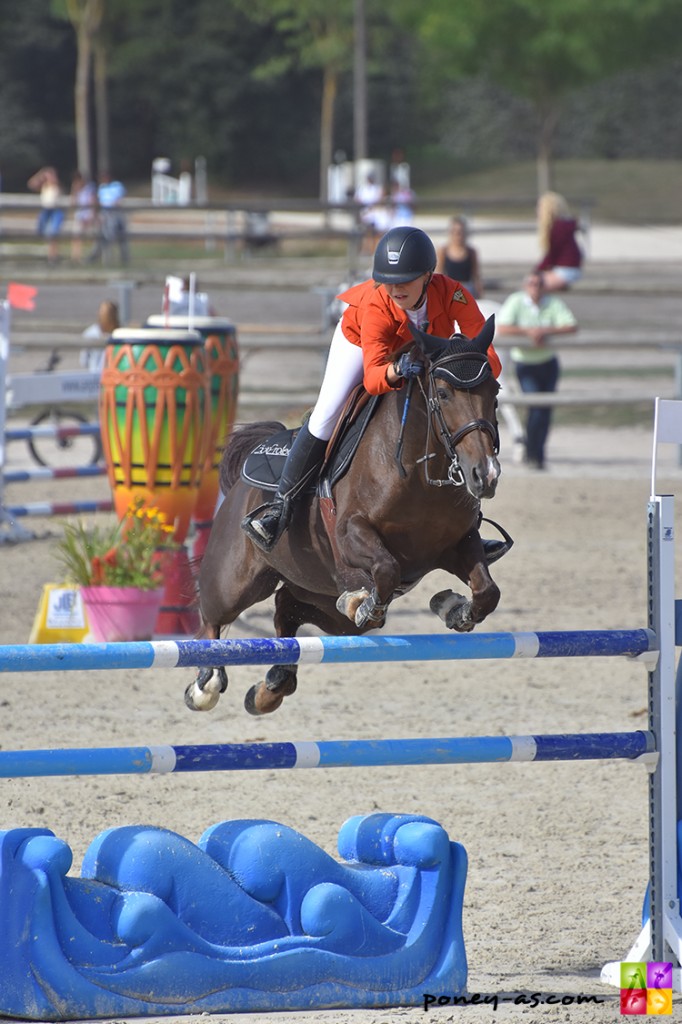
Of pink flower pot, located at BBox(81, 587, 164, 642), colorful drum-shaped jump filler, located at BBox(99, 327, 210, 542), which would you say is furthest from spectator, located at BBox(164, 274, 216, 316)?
pink flower pot, located at BBox(81, 587, 164, 642)

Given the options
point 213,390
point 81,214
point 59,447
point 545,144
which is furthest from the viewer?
point 545,144

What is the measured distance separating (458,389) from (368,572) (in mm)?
597

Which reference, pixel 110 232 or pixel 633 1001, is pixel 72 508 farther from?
pixel 110 232

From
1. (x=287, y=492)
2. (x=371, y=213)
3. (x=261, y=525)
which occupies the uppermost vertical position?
(x=371, y=213)

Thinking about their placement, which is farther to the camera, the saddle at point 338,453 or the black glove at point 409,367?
the saddle at point 338,453

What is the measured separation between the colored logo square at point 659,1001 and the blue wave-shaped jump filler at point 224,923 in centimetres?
46

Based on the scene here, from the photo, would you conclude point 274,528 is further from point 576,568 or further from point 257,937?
point 576,568

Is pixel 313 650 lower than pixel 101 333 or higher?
lower

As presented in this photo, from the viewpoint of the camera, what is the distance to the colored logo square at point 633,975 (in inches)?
150

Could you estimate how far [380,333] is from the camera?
4.30 meters

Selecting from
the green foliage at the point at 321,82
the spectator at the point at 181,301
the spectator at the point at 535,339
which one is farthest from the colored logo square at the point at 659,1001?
the green foliage at the point at 321,82

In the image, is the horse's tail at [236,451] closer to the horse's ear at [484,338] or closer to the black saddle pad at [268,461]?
the black saddle pad at [268,461]

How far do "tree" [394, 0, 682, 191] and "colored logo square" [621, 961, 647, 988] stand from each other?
34.7 meters

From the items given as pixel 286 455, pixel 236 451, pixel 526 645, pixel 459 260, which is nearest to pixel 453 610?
pixel 526 645
